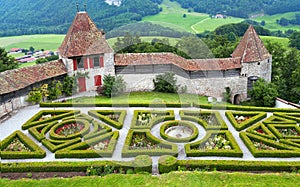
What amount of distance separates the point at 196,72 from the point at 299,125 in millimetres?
14266

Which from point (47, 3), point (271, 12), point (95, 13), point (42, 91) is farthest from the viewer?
point (271, 12)

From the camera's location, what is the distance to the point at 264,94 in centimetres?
3619

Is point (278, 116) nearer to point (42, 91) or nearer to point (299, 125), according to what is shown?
point (299, 125)

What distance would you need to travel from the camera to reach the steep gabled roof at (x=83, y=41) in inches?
1372

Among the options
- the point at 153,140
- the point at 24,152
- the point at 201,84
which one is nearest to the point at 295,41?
the point at 201,84

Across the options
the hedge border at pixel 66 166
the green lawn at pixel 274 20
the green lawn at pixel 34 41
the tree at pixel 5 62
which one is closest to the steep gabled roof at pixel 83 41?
the tree at pixel 5 62

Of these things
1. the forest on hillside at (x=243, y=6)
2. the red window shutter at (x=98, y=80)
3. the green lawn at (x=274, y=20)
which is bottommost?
the red window shutter at (x=98, y=80)

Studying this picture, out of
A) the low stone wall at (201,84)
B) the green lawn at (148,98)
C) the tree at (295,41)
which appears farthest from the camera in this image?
the tree at (295,41)

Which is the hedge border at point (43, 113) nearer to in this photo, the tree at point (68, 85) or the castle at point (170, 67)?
the tree at point (68, 85)

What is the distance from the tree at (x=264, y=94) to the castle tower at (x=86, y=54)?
1638 centimetres

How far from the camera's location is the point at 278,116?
28047 mm

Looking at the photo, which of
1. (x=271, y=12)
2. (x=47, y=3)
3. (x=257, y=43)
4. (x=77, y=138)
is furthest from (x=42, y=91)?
(x=271, y=12)

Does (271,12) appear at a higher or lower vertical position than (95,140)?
higher

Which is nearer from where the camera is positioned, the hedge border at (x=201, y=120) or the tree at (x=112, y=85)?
the hedge border at (x=201, y=120)
